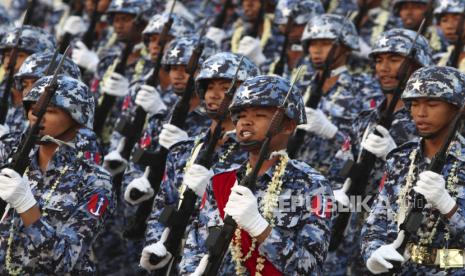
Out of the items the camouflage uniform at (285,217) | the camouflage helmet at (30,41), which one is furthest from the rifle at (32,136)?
the camouflage helmet at (30,41)

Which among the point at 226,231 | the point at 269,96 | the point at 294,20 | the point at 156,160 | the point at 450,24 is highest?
the point at 450,24

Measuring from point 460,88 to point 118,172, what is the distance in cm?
466

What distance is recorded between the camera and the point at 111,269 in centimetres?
1216

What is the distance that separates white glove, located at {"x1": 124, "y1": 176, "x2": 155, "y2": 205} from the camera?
1088cm

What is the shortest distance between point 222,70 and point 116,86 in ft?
10.6

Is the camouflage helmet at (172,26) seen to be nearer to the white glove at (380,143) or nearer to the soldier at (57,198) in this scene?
the white glove at (380,143)

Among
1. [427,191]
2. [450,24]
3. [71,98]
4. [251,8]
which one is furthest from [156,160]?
[251,8]

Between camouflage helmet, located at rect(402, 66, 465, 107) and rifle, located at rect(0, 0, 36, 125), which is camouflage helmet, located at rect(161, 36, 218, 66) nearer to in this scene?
rifle, located at rect(0, 0, 36, 125)

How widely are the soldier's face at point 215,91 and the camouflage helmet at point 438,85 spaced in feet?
6.70

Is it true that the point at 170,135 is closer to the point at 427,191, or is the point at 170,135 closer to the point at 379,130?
the point at 379,130

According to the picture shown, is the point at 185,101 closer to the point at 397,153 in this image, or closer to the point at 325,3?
the point at 397,153

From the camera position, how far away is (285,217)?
25.5 feet

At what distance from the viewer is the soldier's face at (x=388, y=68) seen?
10.7 m

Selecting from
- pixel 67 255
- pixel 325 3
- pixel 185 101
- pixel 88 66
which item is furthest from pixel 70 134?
pixel 325 3
